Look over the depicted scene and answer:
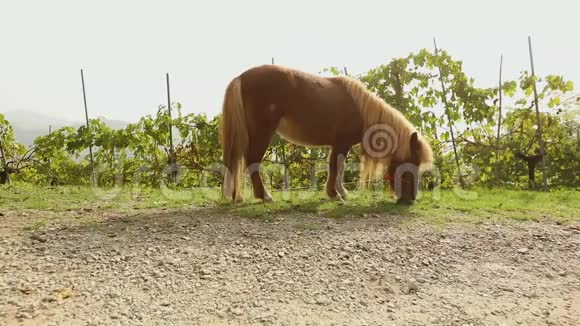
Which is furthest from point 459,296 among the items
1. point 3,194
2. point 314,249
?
point 3,194

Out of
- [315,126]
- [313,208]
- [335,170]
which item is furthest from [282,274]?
[335,170]

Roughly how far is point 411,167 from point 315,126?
1280mm

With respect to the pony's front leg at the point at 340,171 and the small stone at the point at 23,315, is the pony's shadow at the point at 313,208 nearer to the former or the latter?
the pony's front leg at the point at 340,171

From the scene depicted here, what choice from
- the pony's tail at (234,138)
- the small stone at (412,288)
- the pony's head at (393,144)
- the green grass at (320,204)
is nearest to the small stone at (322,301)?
the small stone at (412,288)

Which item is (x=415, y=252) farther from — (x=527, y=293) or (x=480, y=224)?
(x=480, y=224)

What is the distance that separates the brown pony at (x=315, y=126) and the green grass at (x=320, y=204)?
13.4 inches

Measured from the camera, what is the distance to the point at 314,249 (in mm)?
3021

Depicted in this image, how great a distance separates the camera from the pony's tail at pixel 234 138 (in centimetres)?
449

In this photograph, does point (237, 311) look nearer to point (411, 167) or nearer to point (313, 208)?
point (313, 208)

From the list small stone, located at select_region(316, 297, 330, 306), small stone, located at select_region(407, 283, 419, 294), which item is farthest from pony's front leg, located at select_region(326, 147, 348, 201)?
small stone, located at select_region(316, 297, 330, 306)

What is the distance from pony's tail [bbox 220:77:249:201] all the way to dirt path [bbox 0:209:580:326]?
85 cm

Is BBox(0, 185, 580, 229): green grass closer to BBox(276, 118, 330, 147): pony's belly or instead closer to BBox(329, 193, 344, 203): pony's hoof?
BBox(329, 193, 344, 203): pony's hoof

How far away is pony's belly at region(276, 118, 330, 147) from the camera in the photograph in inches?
191

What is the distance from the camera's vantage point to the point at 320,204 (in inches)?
187
